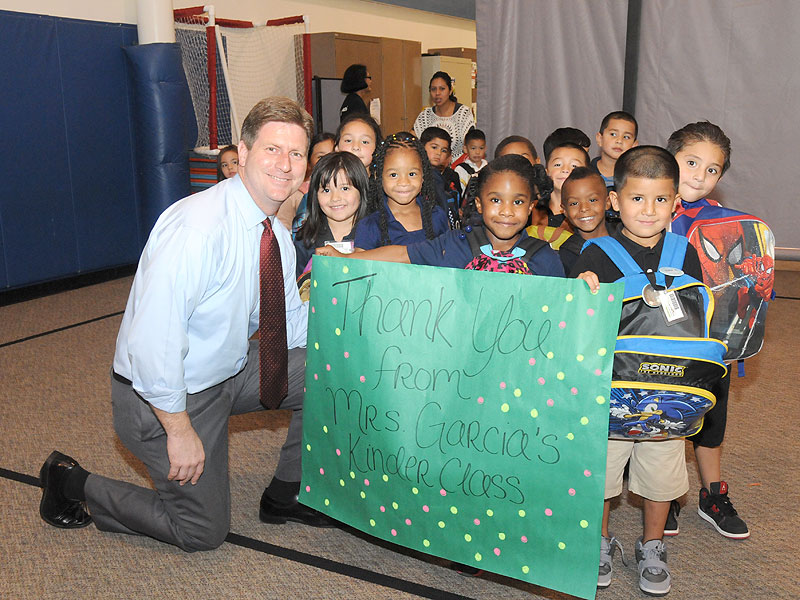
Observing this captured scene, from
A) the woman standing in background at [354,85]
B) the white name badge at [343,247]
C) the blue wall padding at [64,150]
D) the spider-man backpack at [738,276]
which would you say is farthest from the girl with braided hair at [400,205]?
the blue wall padding at [64,150]

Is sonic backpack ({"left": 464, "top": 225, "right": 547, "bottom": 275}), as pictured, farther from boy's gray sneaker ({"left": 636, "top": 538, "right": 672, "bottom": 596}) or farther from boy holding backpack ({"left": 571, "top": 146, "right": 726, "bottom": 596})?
boy's gray sneaker ({"left": 636, "top": 538, "right": 672, "bottom": 596})

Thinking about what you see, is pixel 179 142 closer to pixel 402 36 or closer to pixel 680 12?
pixel 680 12

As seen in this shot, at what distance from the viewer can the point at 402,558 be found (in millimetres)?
2385

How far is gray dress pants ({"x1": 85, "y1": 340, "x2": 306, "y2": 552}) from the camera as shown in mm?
2287

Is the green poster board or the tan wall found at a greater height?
the tan wall

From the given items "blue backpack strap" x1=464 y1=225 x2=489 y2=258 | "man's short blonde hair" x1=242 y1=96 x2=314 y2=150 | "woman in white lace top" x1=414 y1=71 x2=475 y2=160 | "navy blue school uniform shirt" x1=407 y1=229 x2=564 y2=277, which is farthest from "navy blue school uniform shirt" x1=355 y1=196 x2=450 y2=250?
"woman in white lace top" x1=414 y1=71 x2=475 y2=160

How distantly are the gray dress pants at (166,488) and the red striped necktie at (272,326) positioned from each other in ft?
0.39

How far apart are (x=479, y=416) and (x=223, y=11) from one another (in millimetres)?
7065

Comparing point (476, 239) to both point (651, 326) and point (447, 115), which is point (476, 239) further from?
point (447, 115)

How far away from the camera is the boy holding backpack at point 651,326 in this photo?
1.92 meters

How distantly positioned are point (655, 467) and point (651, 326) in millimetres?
552

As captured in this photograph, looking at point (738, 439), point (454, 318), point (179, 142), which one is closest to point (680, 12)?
point (738, 439)

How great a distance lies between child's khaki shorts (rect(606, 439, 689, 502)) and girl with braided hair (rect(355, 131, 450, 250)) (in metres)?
1.12

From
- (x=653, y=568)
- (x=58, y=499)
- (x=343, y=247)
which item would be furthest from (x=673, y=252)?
(x=58, y=499)
